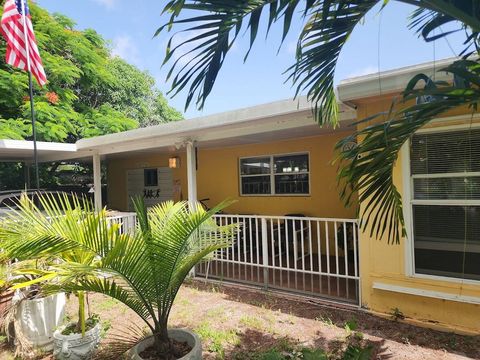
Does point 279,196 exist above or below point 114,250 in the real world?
above

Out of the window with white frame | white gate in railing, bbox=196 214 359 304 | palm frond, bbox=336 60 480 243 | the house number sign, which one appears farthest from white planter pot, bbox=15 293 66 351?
the house number sign

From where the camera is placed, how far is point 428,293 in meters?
3.66

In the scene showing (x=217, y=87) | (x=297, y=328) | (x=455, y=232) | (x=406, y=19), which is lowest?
(x=297, y=328)

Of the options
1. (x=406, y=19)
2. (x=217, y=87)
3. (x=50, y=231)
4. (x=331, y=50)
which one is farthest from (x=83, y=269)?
(x=406, y=19)

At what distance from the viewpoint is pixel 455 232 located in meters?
3.64

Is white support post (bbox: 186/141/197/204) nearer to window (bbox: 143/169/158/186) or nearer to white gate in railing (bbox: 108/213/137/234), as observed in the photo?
white gate in railing (bbox: 108/213/137/234)

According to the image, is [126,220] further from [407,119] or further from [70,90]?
[70,90]

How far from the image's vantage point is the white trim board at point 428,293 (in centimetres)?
344

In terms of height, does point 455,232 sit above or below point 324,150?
below

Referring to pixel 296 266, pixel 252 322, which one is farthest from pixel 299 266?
pixel 252 322

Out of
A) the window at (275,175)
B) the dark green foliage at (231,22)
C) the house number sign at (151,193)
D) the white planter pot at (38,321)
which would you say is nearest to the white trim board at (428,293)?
the dark green foliage at (231,22)

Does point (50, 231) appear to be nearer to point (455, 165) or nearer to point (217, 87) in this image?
point (217, 87)

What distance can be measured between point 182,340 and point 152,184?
774cm

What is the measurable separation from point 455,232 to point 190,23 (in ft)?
12.0
